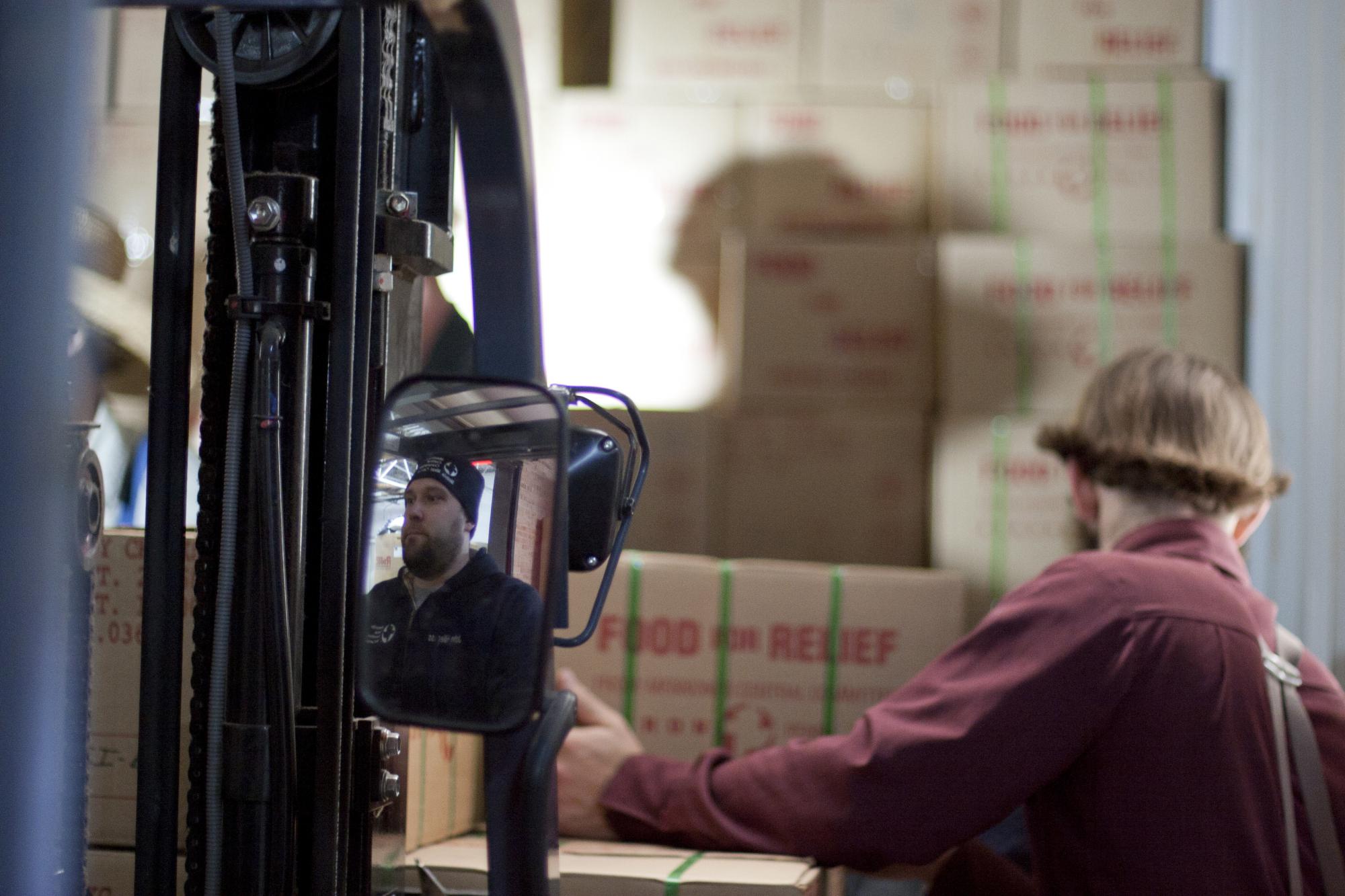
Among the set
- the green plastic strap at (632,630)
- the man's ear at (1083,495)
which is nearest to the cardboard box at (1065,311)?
the man's ear at (1083,495)

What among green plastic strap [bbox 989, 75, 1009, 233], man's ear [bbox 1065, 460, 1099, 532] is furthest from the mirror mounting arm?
green plastic strap [bbox 989, 75, 1009, 233]

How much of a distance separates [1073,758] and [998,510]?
0.65 m

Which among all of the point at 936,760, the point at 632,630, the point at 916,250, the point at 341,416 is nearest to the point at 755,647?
the point at 632,630

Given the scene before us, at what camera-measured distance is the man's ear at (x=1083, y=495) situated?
5.84ft

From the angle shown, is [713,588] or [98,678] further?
[713,588]

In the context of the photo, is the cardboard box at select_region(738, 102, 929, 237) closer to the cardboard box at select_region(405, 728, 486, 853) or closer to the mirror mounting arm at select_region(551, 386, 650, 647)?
the cardboard box at select_region(405, 728, 486, 853)

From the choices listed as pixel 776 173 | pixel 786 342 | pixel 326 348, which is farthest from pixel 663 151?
pixel 326 348

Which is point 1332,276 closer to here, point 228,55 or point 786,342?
point 786,342

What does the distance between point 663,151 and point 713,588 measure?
807 millimetres

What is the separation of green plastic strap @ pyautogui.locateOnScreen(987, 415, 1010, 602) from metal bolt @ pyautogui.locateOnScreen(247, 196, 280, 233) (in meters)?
1.44

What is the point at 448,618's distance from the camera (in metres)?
0.73

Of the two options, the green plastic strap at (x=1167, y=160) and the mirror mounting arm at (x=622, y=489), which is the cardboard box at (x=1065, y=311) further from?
the mirror mounting arm at (x=622, y=489)

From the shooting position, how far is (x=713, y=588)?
1.87 metres

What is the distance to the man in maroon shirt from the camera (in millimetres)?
1381
